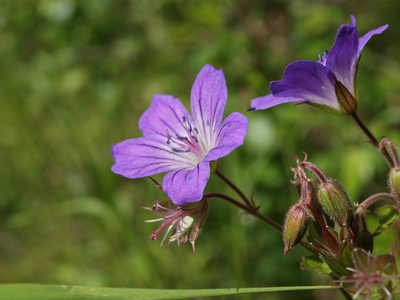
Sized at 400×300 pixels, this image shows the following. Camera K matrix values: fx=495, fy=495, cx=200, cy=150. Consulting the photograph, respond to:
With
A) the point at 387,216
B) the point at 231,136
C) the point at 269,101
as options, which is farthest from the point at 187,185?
the point at 387,216

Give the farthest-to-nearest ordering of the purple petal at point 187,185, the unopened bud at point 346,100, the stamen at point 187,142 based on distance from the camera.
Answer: the stamen at point 187,142, the unopened bud at point 346,100, the purple petal at point 187,185

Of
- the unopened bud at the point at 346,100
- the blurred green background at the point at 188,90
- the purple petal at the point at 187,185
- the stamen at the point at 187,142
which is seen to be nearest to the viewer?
the purple petal at the point at 187,185

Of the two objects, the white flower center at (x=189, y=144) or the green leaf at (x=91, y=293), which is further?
the white flower center at (x=189, y=144)

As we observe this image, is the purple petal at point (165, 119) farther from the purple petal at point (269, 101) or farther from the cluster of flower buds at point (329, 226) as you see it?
the cluster of flower buds at point (329, 226)

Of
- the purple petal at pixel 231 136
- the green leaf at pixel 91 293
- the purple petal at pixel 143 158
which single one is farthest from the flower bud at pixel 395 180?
the purple petal at pixel 143 158

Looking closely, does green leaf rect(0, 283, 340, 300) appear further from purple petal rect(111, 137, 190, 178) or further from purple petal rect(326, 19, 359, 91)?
purple petal rect(326, 19, 359, 91)

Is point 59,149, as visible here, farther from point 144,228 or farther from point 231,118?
point 231,118

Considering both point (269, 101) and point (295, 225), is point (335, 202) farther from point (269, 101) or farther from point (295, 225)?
point (269, 101)

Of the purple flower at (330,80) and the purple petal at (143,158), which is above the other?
the purple flower at (330,80)
